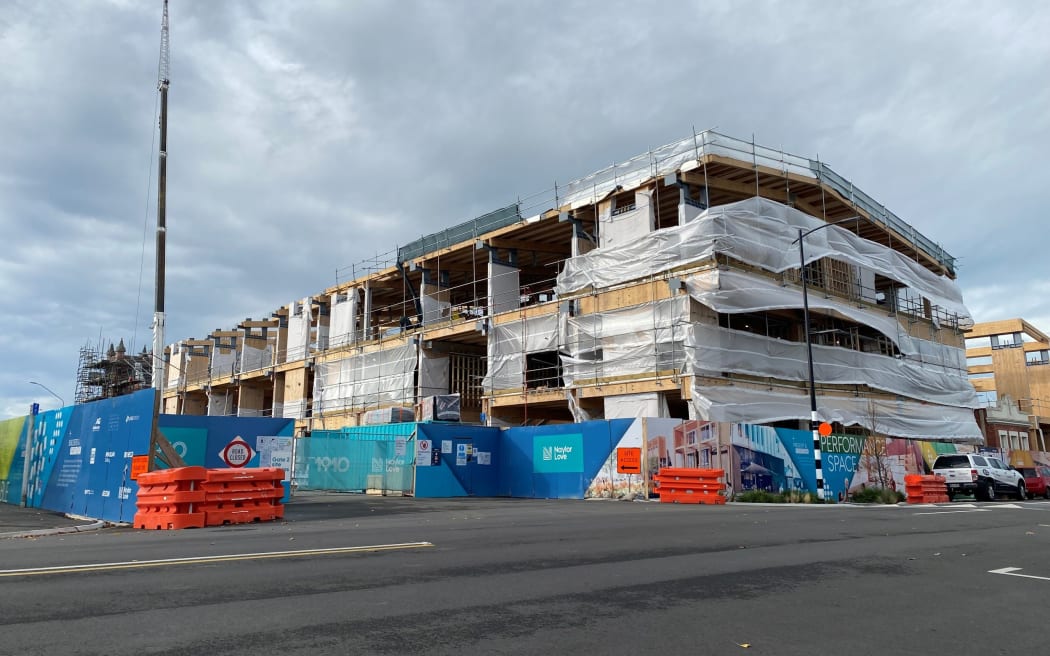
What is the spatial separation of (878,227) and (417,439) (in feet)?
87.3

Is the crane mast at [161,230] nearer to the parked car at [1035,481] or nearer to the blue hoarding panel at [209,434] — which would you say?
the blue hoarding panel at [209,434]

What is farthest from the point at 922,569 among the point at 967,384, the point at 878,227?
the point at 967,384

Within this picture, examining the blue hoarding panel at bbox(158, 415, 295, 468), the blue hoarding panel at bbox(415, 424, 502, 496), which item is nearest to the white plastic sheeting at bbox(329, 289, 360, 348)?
the blue hoarding panel at bbox(415, 424, 502, 496)

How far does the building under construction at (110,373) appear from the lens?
234 ft

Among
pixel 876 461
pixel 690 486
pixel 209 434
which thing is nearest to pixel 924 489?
pixel 876 461

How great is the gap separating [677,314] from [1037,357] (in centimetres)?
5356

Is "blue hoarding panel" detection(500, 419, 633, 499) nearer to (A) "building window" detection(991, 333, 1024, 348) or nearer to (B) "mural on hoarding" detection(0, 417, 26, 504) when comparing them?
(B) "mural on hoarding" detection(0, 417, 26, 504)

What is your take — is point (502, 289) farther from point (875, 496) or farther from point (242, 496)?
point (242, 496)

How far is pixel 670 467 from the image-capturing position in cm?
2395

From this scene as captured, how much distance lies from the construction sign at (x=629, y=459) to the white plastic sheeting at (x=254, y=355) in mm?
37505

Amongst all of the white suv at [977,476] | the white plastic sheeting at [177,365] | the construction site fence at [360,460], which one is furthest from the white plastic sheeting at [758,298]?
the white plastic sheeting at [177,365]

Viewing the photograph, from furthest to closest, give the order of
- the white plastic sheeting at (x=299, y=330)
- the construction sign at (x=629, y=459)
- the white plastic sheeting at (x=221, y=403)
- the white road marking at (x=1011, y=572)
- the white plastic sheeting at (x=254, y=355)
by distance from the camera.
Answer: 1. the white plastic sheeting at (x=221, y=403)
2. the white plastic sheeting at (x=254, y=355)
3. the white plastic sheeting at (x=299, y=330)
4. the construction sign at (x=629, y=459)
5. the white road marking at (x=1011, y=572)

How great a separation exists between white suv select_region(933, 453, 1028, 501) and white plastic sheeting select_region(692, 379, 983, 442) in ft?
15.8

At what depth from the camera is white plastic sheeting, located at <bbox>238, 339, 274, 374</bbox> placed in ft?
183
